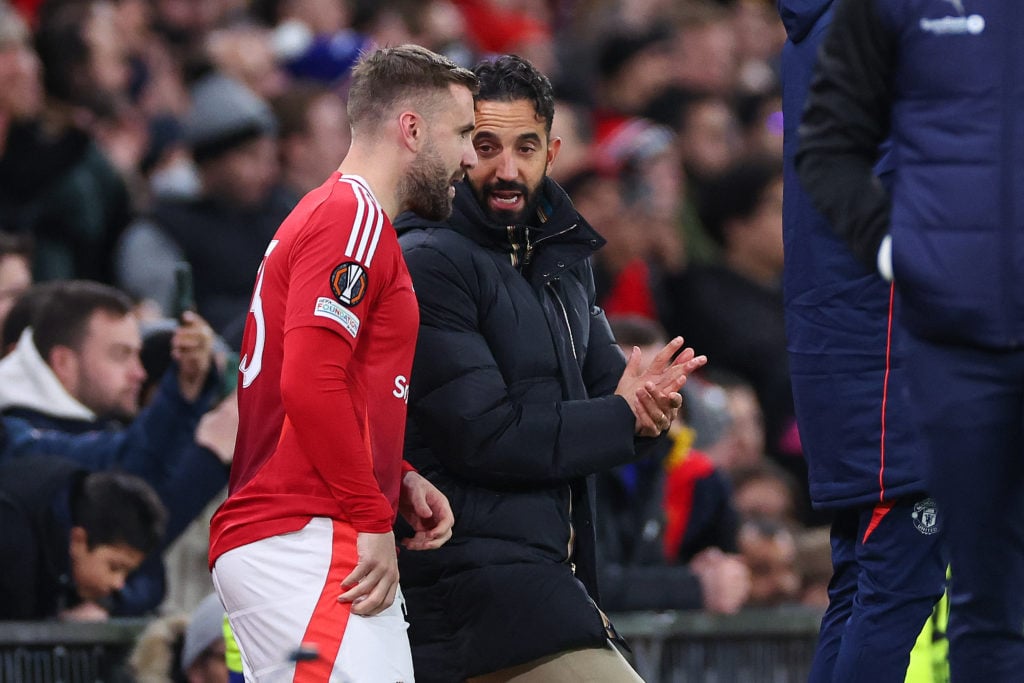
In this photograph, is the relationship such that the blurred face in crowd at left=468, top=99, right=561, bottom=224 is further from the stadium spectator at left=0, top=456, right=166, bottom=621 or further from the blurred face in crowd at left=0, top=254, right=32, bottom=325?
the blurred face in crowd at left=0, top=254, right=32, bottom=325

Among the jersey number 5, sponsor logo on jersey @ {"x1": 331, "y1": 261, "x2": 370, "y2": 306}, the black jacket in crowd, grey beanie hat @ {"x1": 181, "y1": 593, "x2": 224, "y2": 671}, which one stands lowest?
grey beanie hat @ {"x1": 181, "y1": 593, "x2": 224, "y2": 671}

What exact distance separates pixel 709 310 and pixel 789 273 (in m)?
5.73

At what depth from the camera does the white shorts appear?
4062mm

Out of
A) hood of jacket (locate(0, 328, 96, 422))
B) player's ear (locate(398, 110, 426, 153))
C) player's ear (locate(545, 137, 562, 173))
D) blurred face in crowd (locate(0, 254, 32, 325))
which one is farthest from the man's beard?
blurred face in crowd (locate(0, 254, 32, 325))

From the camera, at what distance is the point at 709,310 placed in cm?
1033

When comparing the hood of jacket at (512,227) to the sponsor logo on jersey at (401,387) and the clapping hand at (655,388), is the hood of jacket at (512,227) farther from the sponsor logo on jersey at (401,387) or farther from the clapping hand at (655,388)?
the sponsor logo on jersey at (401,387)

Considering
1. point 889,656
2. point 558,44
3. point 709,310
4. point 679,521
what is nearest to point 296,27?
point 558,44

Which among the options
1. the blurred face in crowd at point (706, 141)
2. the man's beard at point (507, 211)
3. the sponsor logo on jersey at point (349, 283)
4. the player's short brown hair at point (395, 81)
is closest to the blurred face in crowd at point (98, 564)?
the man's beard at point (507, 211)

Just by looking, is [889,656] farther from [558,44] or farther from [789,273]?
[558,44]

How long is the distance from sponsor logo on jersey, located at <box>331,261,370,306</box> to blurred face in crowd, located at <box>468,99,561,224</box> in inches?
29.2

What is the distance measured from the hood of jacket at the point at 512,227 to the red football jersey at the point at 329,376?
1.66 feet

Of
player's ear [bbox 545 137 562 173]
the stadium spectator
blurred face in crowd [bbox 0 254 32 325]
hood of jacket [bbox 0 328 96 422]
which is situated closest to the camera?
player's ear [bbox 545 137 562 173]

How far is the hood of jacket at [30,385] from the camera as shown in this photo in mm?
6551

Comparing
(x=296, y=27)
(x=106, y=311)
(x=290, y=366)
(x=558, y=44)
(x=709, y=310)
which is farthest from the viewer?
(x=558, y=44)
